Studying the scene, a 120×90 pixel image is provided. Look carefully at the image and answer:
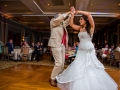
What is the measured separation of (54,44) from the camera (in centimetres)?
274

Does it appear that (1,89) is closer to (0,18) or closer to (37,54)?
(37,54)

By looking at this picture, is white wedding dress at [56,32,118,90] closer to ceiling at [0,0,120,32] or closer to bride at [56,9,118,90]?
bride at [56,9,118,90]

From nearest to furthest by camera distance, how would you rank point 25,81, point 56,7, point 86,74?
point 86,74 < point 25,81 < point 56,7

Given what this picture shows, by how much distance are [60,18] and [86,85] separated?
1312mm

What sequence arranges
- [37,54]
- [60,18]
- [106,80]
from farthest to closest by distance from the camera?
[37,54] → [60,18] → [106,80]

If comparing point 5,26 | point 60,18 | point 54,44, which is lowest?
point 54,44

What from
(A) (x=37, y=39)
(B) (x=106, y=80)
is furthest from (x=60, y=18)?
(A) (x=37, y=39)

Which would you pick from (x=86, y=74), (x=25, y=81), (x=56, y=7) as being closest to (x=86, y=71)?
(x=86, y=74)

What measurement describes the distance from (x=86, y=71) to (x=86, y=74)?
0.05 meters

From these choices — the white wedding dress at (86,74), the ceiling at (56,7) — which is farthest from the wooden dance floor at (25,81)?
the ceiling at (56,7)

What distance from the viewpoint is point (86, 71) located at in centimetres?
205

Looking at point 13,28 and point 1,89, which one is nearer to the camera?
point 1,89

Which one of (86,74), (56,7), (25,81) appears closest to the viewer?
(86,74)

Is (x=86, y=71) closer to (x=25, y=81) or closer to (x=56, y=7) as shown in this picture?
(x=25, y=81)
